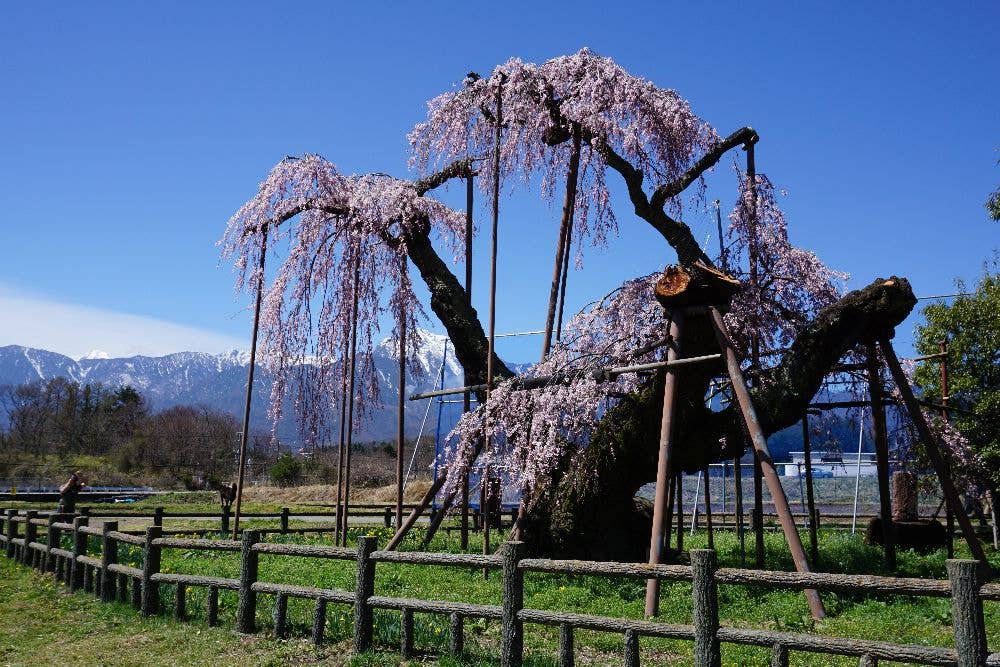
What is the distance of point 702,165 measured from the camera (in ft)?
42.2

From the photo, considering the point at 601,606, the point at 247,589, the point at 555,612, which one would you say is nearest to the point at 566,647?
the point at 555,612

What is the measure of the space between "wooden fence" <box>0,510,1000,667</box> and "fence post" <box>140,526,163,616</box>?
0.01 m

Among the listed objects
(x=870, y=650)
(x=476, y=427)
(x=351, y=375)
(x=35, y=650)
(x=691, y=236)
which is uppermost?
(x=691, y=236)

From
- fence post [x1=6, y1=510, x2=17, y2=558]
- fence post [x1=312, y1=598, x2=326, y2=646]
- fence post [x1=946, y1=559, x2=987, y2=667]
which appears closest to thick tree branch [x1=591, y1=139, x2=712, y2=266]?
fence post [x1=312, y1=598, x2=326, y2=646]

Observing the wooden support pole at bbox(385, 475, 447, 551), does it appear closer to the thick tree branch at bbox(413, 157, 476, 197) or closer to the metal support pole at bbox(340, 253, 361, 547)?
the metal support pole at bbox(340, 253, 361, 547)

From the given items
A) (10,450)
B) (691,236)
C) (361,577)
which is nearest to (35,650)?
(361,577)

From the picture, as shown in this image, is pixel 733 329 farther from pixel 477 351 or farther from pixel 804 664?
pixel 804 664

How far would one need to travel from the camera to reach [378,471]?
181ft

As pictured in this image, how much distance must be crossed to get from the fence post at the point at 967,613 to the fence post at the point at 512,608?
3.18m

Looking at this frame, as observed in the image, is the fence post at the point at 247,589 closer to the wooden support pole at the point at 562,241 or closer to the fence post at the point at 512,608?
the fence post at the point at 512,608

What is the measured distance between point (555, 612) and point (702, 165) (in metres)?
8.03

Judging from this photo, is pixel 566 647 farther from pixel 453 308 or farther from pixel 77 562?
pixel 453 308

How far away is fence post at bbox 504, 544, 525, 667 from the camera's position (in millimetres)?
7023

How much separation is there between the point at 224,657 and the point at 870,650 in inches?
225
